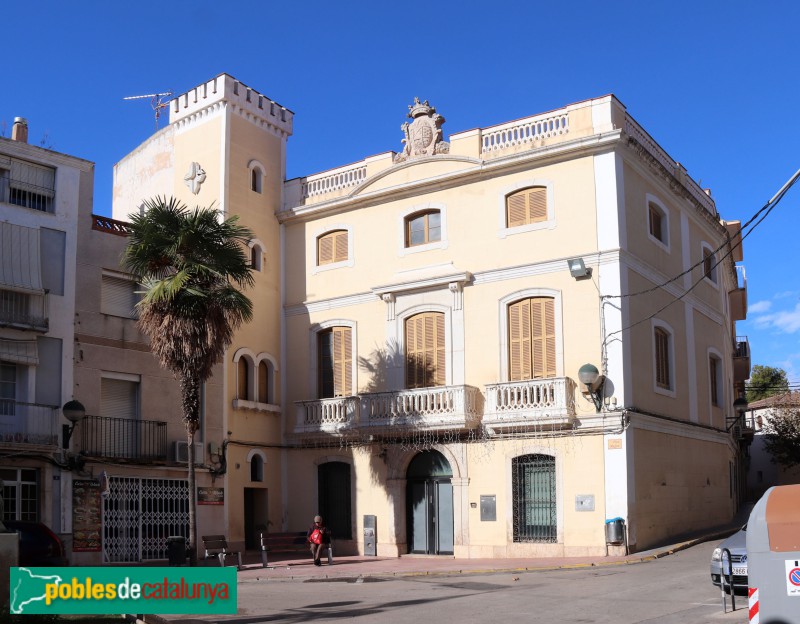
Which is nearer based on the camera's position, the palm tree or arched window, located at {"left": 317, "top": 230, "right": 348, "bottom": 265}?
the palm tree

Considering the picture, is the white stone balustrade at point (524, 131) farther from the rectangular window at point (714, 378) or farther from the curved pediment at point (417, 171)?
the rectangular window at point (714, 378)

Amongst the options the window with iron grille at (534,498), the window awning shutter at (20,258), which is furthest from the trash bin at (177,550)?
the window with iron grille at (534,498)

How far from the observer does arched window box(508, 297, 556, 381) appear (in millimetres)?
24594

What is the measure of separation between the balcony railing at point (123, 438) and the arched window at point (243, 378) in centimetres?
296

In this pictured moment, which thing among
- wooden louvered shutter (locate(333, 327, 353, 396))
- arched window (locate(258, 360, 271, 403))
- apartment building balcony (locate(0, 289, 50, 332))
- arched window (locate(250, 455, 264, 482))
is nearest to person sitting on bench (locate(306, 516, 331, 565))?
arched window (locate(250, 455, 264, 482))

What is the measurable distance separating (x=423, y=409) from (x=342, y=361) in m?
3.71

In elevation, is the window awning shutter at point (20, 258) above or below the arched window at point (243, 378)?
above

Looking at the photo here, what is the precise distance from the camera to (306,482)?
28.5m

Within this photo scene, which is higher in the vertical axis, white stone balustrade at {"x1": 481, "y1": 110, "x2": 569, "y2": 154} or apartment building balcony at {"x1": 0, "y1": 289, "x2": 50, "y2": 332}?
white stone balustrade at {"x1": 481, "y1": 110, "x2": 569, "y2": 154}

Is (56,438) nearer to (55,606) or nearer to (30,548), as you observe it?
(30,548)

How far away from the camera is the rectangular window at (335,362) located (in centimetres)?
2822

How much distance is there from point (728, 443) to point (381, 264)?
12.4m

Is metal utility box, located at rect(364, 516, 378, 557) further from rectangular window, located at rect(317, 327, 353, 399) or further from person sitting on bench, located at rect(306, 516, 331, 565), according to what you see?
rectangular window, located at rect(317, 327, 353, 399)

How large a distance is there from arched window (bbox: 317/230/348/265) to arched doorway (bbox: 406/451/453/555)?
6.49 meters
